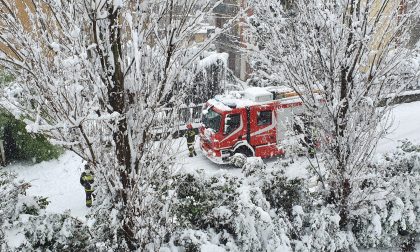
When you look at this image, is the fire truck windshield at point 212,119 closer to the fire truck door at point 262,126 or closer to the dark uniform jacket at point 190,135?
the dark uniform jacket at point 190,135

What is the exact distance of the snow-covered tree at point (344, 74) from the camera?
249 inches

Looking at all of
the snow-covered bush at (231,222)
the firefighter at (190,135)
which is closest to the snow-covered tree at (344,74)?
the snow-covered bush at (231,222)

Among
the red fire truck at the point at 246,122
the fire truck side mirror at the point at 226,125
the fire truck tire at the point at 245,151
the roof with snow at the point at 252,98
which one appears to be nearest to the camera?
the fire truck side mirror at the point at 226,125

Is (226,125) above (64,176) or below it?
above

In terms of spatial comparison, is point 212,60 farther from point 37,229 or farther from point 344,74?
point 37,229

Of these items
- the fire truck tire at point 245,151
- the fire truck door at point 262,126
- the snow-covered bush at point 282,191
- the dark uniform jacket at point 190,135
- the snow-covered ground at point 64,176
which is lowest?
the snow-covered ground at point 64,176

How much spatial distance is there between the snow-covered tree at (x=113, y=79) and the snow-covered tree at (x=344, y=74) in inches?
103

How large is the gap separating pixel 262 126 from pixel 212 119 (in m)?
1.73

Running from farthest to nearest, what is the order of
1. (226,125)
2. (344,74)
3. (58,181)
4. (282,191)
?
1. (226,125)
2. (58,181)
3. (282,191)
4. (344,74)

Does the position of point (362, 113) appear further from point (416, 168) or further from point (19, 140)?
point (19, 140)

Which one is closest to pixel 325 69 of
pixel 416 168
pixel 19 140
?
pixel 416 168

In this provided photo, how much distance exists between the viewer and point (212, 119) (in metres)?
13.1

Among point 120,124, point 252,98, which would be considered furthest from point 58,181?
point 120,124

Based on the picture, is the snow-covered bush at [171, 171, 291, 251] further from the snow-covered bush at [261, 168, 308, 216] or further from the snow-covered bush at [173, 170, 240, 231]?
the snow-covered bush at [261, 168, 308, 216]
